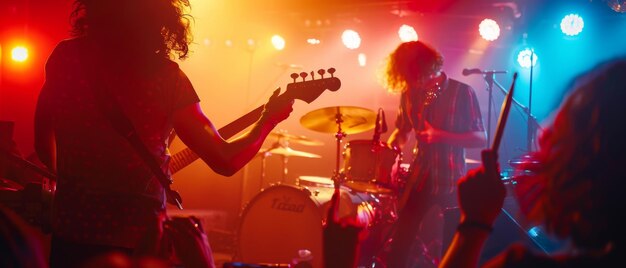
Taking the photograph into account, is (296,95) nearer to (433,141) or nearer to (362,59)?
(433,141)

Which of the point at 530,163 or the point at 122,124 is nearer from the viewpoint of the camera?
the point at 122,124

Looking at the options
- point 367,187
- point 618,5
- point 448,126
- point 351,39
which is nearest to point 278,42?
point 351,39

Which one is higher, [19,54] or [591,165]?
[19,54]

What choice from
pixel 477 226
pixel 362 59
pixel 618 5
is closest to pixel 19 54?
pixel 362 59

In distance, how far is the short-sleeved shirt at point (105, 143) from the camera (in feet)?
7.95

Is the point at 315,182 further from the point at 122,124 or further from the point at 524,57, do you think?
the point at 122,124

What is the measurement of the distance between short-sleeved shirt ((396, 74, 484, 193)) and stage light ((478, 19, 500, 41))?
12.4ft

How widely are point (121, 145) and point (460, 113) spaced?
3696 millimetres

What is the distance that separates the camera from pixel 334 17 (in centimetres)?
1000

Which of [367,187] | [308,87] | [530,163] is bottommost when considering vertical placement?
[367,187]

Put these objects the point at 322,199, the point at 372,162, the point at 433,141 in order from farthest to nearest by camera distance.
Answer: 1. the point at 322,199
2. the point at 372,162
3. the point at 433,141

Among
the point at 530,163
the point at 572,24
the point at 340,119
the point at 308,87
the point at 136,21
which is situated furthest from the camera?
the point at 572,24

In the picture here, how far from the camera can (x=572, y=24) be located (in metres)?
8.35

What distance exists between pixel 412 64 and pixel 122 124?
152 inches
